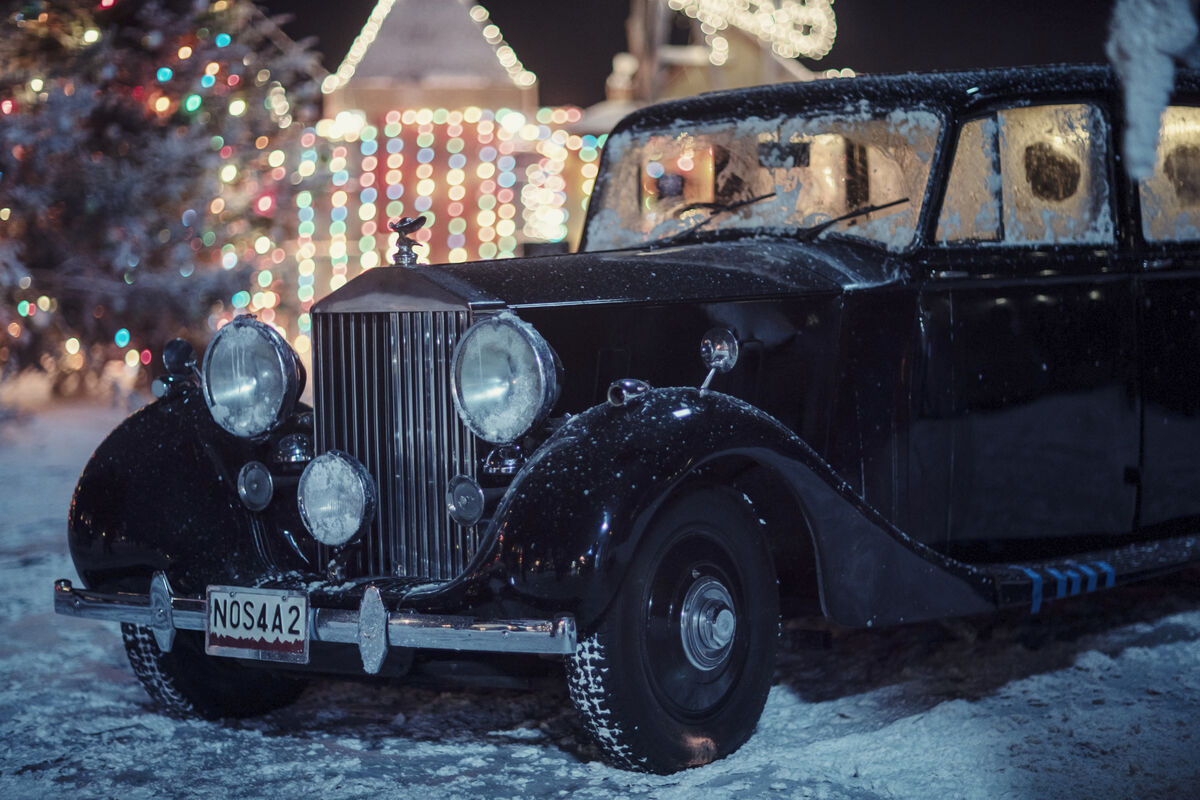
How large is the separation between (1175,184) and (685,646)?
2.69m

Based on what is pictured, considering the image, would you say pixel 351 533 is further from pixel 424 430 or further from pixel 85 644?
pixel 85 644

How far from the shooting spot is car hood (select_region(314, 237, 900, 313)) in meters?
3.55

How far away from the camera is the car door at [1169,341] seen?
4559 mm

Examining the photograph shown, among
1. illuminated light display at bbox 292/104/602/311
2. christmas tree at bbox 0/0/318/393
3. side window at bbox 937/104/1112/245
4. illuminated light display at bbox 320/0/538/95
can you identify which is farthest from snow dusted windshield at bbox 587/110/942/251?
illuminated light display at bbox 320/0/538/95

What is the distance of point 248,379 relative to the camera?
153 inches

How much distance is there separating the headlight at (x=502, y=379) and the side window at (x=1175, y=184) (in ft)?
7.95

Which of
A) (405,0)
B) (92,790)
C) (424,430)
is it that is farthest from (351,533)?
(405,0)

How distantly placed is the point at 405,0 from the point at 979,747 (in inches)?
662

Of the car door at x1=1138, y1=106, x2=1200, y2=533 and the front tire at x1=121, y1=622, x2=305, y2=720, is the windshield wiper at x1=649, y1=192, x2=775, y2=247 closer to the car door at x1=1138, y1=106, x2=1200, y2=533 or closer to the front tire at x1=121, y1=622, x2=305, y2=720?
the car door at x1=1138, y1=106, x2=1200, y2=533

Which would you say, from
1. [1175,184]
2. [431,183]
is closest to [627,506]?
[1175,184]

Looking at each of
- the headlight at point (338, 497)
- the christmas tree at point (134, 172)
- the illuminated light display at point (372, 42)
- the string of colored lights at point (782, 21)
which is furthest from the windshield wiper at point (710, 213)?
the string of colored lights at point (782, 21)

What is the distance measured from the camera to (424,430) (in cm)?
359

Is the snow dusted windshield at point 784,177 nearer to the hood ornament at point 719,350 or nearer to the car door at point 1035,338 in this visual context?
the car door at point 1035,338

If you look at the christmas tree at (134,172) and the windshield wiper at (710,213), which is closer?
the windshield wiper at (710,213)
